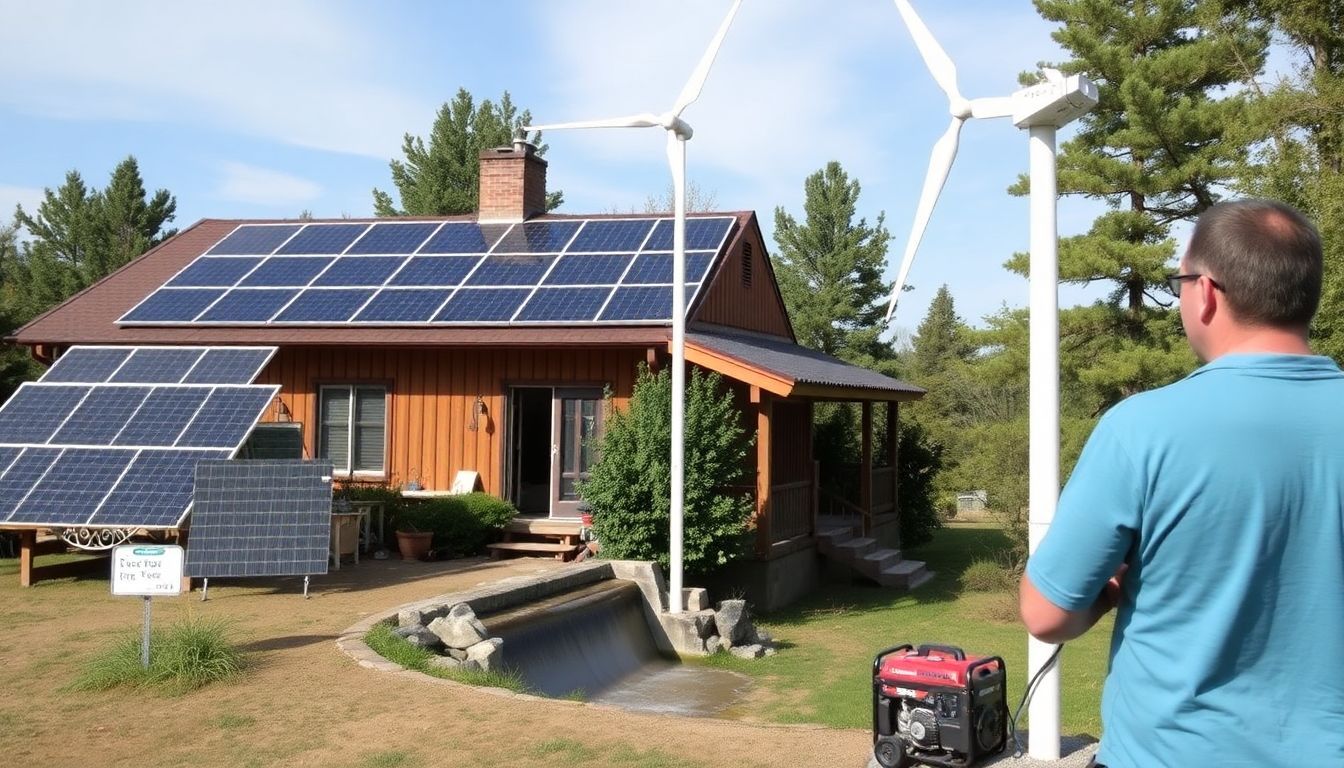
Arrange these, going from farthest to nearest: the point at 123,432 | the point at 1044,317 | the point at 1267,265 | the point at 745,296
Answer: the point at 745,296
the point at 123,432
the point at 1044,317
the point at 1267,265

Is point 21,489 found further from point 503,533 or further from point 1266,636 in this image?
point 1266,636

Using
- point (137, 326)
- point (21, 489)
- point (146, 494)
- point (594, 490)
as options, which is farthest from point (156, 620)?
point (137, 326)

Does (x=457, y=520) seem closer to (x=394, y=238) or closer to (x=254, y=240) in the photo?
(x=394, y=238)

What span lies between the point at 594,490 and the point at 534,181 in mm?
8084

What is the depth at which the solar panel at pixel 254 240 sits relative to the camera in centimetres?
2000

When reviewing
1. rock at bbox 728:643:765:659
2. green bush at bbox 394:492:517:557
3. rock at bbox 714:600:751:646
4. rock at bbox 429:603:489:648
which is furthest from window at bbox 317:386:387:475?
rock at bbox 429:603:489:648

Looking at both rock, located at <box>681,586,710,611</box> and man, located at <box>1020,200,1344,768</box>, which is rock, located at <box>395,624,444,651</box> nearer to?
rock, located at <box>681,586,710,611</box>

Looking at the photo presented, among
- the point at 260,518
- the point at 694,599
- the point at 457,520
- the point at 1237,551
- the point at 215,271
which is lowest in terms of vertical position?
the point at 694,599

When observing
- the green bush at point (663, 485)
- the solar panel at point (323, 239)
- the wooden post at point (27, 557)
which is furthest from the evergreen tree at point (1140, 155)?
the wooden post at point (27, 557)

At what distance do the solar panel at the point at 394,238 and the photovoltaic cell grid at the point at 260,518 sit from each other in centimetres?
805

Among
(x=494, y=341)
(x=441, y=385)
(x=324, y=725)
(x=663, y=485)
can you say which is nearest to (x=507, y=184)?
(x=441, y=385)

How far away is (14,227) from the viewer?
4647cm

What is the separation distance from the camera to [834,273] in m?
39.2

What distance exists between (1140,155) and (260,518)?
1504cm
